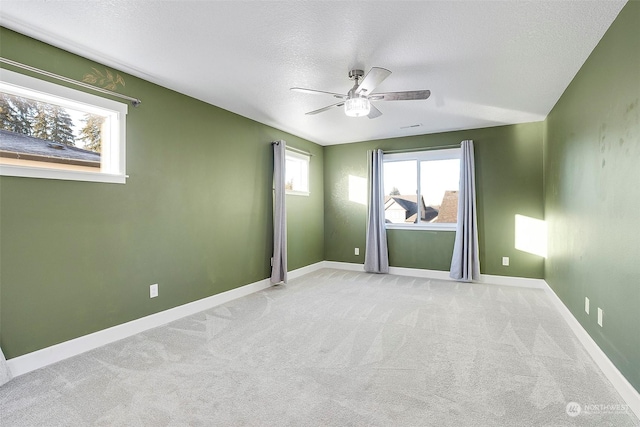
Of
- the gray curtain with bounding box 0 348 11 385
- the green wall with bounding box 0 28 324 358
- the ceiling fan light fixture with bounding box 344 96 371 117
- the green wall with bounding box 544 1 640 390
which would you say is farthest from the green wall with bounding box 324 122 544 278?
the gray curtain with bounding box 0 348 11 385

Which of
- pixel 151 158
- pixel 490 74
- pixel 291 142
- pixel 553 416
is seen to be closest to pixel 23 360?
pixel 151 158

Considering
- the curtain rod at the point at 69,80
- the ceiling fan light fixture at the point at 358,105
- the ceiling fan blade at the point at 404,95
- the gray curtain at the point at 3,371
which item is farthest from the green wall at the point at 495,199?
the gray curtain at the point at 3,371

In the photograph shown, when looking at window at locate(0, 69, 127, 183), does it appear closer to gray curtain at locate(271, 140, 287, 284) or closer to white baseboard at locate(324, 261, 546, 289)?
gray curtain at locate(271, 140, 287, 284)

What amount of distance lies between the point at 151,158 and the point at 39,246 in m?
1.16

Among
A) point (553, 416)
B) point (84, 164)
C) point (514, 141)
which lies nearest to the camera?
point (553, 416)

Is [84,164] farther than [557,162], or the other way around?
[557,162]

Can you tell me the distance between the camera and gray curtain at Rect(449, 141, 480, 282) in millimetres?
4684

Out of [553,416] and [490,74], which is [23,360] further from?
[490,74]

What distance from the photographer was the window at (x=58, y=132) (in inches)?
84.7

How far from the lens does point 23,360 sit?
2168mm

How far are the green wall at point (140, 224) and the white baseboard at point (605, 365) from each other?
11.6 ft

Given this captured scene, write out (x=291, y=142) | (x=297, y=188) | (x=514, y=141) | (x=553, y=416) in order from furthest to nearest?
(x=297, y=188) < (x=291, y=142) < (x=514, y=141) < (x=553, y=416)

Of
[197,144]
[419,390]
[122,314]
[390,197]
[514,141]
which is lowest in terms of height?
[419,390]

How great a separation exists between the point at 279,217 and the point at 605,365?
360cm
